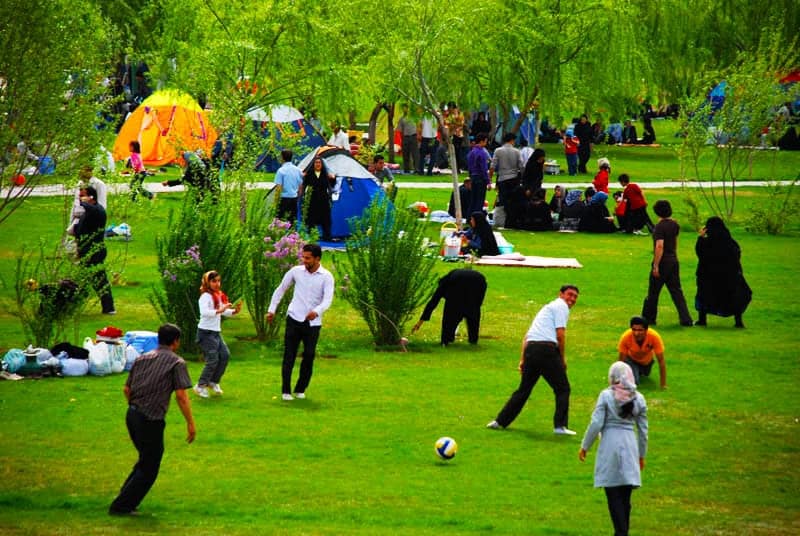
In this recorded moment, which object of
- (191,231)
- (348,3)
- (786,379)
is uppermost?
(348,3)

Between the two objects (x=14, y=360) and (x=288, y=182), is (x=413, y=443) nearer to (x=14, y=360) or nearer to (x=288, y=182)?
(x=14, y=360)

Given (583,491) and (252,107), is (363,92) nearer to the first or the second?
(252,107)

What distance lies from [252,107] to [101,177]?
31.1ft

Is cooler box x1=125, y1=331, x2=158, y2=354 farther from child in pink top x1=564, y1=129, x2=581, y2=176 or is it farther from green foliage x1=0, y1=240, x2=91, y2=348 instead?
child in pink top x1=564, y1=129, x2=581, y2=176

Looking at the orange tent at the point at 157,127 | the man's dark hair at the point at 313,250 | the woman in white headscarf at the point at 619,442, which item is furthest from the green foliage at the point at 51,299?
the orange tent at the point at 157,127

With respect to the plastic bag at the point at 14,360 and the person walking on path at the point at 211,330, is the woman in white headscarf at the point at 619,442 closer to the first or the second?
the person walking on path at the point at 211,330

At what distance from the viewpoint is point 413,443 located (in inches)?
621

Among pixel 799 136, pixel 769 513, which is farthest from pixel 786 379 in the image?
pixel 799 136

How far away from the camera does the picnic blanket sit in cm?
2923

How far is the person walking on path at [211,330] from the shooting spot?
56.5ft

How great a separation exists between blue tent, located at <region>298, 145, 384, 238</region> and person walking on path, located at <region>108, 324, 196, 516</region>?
19272 mm

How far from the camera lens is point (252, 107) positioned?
34.0 meters

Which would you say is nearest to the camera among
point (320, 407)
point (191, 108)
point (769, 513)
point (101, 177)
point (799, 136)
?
point (769, 513)

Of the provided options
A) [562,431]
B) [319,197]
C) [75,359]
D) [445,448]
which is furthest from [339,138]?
[445,448]
